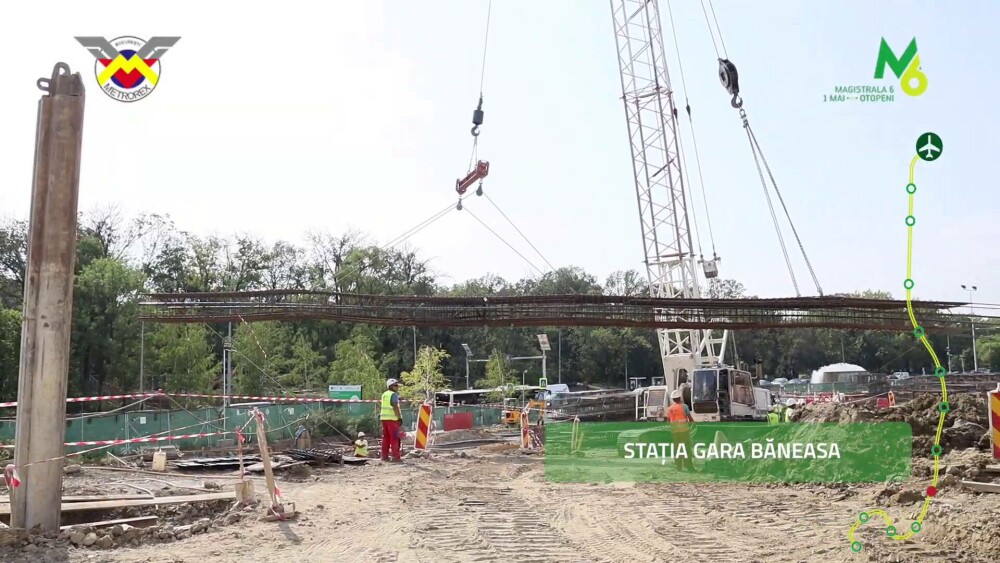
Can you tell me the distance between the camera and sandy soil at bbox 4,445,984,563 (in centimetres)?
700

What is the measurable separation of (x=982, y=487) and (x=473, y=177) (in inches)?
644

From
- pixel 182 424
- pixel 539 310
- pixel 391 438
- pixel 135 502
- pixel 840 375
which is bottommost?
pixel 135 502

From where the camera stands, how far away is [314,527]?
8469 millimetres

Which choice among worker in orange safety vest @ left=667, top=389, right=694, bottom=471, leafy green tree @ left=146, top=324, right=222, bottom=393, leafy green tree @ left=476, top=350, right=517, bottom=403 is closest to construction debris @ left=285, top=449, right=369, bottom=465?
worker in orange safety vest @ left=667, top=389, right=694, bottom=471

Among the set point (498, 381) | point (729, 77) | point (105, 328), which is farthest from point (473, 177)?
point (498, 381)

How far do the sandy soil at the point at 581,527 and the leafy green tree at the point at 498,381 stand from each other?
40777 mm

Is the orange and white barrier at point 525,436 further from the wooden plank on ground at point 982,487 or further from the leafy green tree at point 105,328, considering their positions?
the leafy green tree at point 105,328

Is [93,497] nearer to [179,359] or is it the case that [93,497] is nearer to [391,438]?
[391,438]

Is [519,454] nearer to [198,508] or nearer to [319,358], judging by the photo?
[198,508]

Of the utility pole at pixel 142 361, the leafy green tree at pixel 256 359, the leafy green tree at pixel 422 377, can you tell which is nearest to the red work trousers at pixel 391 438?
the leafy green tree at pixel 422 377

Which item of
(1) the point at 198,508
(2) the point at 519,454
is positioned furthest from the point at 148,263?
(1) the point at 198,508

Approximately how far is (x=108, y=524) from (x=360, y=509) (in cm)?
276

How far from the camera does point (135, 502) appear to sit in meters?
9.42

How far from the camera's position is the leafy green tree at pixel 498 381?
53156 mm
